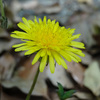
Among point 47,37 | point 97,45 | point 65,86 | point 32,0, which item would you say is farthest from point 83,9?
point 47,37

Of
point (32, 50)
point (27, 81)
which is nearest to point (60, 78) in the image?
point (27, 81)

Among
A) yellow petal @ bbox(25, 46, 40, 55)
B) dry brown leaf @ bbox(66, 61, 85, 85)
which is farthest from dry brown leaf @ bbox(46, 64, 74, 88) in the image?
yellow petal @ bbox(25, 46, 40, 55)

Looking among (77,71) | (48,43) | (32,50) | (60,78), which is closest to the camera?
(32,50)

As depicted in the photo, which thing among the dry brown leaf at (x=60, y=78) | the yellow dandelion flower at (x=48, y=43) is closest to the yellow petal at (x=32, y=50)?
the yellow dandelion flower at (x=48, y=43)

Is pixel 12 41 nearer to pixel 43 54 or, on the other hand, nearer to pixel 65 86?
pixel 65 86

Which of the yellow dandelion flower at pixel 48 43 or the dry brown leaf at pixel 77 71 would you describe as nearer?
the yellow dandelion flower at pixel 48 43

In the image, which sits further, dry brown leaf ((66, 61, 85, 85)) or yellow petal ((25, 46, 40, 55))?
dry brown leaf ((66, 61, 85, 85))

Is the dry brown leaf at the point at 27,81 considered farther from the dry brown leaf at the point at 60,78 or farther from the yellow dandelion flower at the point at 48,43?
the yellow dandelion flower at the point at 48,43

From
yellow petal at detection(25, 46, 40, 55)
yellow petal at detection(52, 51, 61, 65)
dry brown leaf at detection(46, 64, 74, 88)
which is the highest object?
yellow petal at detection(25, 46, 40, 55)

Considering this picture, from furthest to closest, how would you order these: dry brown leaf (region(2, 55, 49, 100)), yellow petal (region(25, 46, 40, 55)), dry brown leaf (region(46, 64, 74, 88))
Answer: dry brown leaf (region(46, 64, 74, 88)) < dry brown leaf (region(2, 55, 49, 100)) < yellow petal (region(25, 46, 40, 55))

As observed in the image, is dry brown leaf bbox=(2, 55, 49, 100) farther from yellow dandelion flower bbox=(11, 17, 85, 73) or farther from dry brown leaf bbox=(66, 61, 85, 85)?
yellow dandelion flower bbox=(11, 17, 85, 73)

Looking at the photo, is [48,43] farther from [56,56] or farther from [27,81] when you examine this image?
[27,81]
